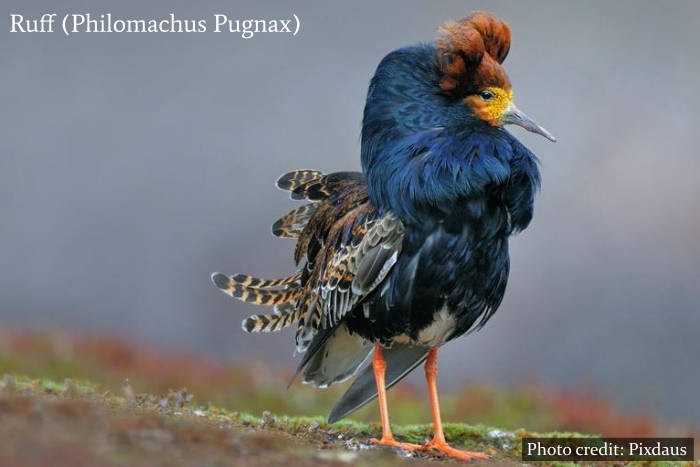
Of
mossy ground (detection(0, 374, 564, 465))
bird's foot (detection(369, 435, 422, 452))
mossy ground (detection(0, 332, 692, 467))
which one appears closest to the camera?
mossy ground (detection(0, 374, 564, 465))

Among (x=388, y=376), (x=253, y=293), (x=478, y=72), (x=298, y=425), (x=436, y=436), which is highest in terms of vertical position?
(x=478, y=72)

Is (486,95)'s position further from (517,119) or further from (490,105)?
(517,119)

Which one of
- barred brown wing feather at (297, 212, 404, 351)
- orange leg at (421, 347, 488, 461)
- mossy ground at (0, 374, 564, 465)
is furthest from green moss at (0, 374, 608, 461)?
barred brown wing feather at (297, 212, 404, 351)

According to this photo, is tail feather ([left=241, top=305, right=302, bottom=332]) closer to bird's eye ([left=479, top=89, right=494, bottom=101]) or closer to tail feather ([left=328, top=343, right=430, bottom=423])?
tail feather ([left=328, top=343, right=430, bottom=423])

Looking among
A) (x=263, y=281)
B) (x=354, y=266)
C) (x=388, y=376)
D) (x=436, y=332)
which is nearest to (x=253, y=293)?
(x=263, y=281)

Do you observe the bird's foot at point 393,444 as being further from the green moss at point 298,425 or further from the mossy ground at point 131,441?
the green moss at point 298,425

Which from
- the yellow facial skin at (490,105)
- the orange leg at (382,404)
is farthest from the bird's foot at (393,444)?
the yellow facial skin at (490,105)
